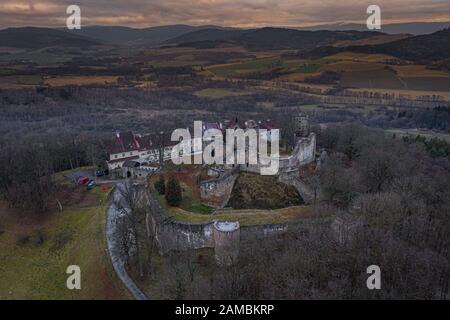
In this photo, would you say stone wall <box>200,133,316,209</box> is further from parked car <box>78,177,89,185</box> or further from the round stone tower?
parked car <box>78,177,89,185</box>

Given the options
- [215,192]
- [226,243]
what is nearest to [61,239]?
[215,192]

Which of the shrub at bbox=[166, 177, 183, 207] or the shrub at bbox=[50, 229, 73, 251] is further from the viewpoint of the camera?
the shrub at bbox=[166, 177, 183, 207]

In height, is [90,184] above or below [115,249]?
above

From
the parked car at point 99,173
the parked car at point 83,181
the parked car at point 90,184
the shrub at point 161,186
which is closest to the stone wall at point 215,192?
the shrub at point 161,186

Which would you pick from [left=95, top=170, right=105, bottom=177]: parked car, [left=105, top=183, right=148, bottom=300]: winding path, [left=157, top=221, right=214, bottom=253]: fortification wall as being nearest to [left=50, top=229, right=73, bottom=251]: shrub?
[left=105, top=183, right=148, bottom=300]: winding path

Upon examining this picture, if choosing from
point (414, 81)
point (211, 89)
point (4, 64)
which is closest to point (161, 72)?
point (211, 89)

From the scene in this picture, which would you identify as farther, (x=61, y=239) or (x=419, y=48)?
(x=419, y=48)

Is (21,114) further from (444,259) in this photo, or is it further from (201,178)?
(444,259)

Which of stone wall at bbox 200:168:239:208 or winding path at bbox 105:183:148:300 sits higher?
stone wall at bbox 200:168:239:208

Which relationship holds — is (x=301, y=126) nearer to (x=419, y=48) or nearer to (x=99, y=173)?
(x=99, y=173)
